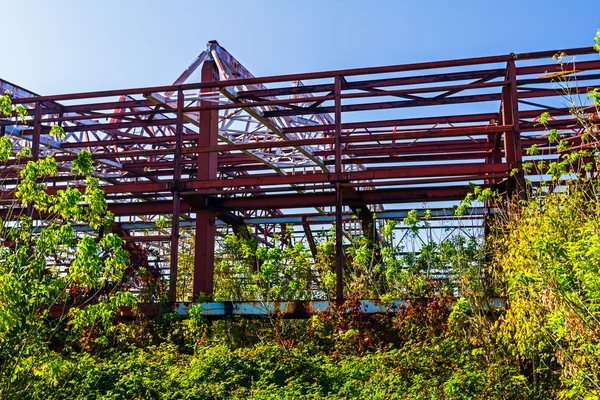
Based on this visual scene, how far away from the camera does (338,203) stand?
16219 millimetres

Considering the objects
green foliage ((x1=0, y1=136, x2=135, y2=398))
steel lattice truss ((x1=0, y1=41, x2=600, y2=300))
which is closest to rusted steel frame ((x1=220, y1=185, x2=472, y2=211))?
steel lattice truss ((x1=0, y1=41, x2=600, y2=300))

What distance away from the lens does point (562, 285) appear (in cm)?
841

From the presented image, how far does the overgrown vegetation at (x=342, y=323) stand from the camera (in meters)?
9.17

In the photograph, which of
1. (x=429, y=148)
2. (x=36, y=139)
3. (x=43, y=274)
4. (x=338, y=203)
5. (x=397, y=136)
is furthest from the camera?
(x=429, y=148)

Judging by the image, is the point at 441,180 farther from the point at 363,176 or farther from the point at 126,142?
the point at 126,142

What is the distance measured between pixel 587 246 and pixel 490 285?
17.8 feet

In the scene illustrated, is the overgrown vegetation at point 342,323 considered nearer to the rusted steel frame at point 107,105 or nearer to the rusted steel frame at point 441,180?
the rusted steel frame at point 441,180

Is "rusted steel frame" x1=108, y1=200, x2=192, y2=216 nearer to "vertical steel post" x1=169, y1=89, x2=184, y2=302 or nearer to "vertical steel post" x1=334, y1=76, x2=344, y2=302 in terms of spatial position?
"vertical steel post" x1=169, y1=89, x2=184, y2=302

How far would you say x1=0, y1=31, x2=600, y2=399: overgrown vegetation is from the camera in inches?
361

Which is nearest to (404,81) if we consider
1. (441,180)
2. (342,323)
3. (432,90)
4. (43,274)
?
(432,90)

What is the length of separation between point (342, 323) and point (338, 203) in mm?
2962

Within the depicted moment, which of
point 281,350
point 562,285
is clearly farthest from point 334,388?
point 562,285

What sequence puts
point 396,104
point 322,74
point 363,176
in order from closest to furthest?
point 363,176 → point 322,74 → point 396,104

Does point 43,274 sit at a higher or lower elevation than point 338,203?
lower
